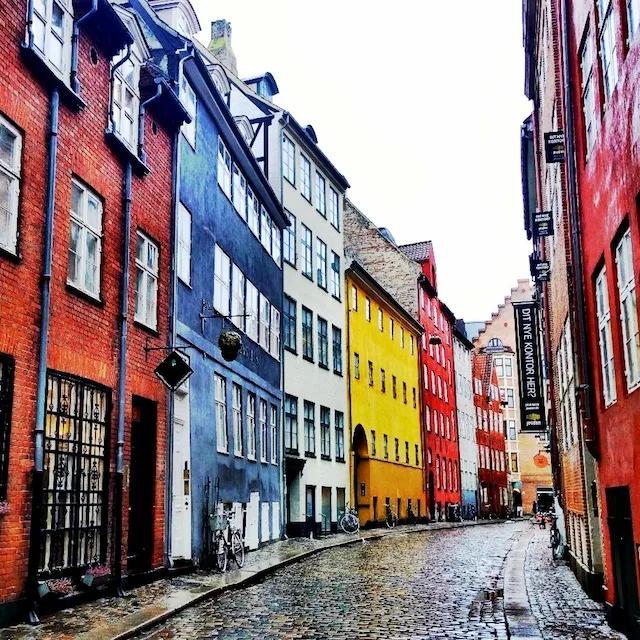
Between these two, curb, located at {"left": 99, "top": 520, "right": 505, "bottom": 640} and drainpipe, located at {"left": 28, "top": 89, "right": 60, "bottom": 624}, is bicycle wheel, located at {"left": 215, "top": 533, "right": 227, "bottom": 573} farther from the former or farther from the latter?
drainpipe, located at {"left": 28, "top": 89, "right": 60, "bottom": 624}

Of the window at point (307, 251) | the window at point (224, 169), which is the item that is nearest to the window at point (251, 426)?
the window at point (224, 169)

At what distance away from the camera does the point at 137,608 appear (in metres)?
11.2

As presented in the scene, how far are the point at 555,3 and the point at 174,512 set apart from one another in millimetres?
10842

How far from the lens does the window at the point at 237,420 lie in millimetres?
20734

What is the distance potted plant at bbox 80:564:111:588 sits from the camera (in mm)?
11609

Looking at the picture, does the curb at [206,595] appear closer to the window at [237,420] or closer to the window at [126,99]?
the window at [237,420]

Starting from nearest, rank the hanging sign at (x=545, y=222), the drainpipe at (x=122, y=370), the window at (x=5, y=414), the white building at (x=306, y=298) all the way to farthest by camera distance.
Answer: the window at (x=5, y=414)
the drainpipe at (x=122, y=370)
the hanging sign at (x=545, y=222)
the white building at (x=306, y=298)

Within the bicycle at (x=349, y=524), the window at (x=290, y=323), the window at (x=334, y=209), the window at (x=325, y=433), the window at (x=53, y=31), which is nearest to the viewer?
the window at (x=53, y=31)

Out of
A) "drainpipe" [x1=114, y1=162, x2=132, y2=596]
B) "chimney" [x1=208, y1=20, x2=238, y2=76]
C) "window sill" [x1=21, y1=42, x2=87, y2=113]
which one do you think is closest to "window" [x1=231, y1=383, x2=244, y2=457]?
"drainpipe" [x1=114, y1=162, x2=132, y2=596]

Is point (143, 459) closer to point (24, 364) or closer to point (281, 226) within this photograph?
point (24, 364)

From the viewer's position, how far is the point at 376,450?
39906 millimetres

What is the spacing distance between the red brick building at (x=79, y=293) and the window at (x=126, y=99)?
0.05m

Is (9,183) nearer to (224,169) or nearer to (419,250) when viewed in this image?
(224,169)

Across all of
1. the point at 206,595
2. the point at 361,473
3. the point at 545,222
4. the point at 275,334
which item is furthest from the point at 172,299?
the point at 361,473
